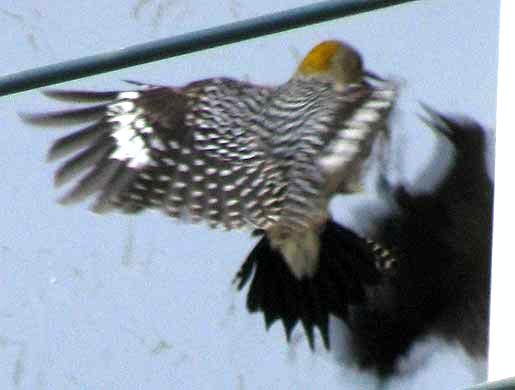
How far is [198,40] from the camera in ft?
5.72

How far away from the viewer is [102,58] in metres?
1.76

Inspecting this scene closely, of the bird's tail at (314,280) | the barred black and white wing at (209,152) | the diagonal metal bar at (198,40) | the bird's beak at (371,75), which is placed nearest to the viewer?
the diagonal metal bar at (198,40)

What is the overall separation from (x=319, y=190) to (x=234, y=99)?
28 cm

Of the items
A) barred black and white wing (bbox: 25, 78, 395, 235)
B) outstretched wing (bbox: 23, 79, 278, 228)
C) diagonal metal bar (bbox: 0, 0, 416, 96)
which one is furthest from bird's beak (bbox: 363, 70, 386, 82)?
diagonal metal bar (bbox: 0, 0, 416, 96)

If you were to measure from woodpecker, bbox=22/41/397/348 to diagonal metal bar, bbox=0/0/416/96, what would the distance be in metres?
1.10

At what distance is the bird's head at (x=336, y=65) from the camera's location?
10.9 ft

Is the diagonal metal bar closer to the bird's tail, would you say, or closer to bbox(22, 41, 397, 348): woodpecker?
bbox(22, 41, 397, 348): woodpecker

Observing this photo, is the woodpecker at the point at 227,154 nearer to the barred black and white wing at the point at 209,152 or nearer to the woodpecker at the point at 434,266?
the barred black and white wing at the point at 209,152

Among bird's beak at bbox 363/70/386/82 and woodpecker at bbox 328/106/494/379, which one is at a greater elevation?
bird's beak at bbox 363/70/386/82

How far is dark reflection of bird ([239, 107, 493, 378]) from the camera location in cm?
323

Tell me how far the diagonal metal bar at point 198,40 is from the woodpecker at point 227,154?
1.10 meters

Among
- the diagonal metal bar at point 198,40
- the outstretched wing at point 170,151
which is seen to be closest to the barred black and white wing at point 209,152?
the outstretched wing at point 170,151

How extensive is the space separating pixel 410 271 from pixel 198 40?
180 cm

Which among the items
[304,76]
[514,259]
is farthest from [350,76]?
[514,259]
